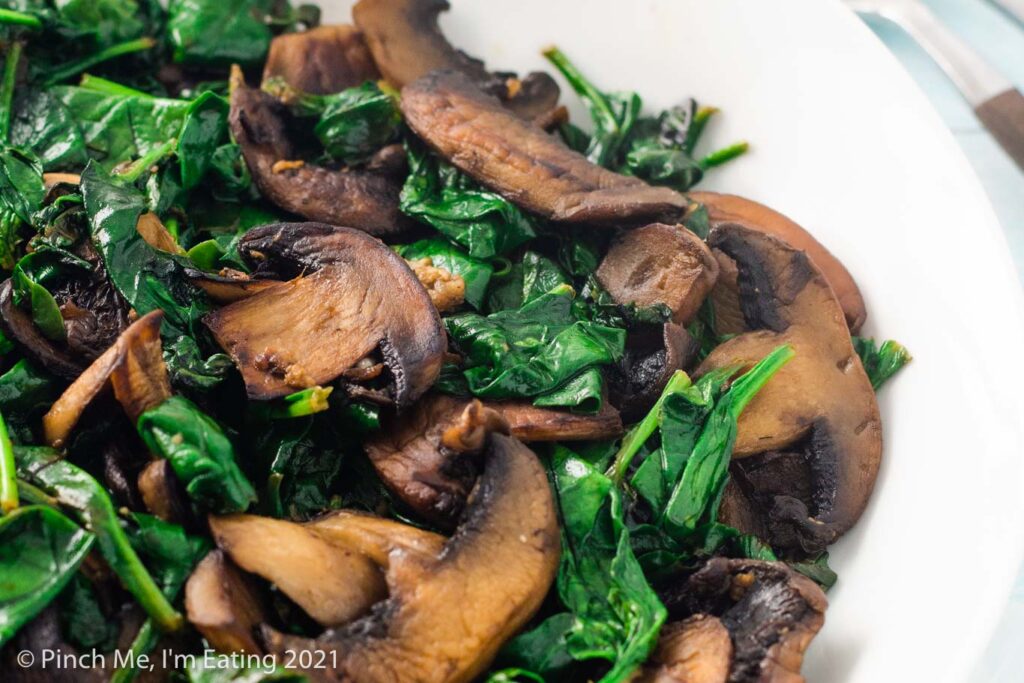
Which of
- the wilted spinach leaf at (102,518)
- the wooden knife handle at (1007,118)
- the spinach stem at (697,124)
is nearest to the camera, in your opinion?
the wilted spinach leaf at (102,518)

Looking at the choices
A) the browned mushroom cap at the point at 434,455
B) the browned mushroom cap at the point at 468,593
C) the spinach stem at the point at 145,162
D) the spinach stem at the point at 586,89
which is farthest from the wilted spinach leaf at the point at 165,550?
the spinach stem at the point at 586,89

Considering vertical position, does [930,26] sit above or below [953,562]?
above

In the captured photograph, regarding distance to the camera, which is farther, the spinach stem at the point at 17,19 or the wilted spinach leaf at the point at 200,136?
the spinach stem at the point at 17,19

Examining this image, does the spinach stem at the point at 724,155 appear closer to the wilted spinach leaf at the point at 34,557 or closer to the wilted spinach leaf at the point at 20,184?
the wilted spinach leaf at the point at 20,184

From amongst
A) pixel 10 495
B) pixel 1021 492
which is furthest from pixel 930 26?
pixel 10 495

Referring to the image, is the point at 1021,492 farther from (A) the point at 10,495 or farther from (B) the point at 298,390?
(A) the point at 10,495

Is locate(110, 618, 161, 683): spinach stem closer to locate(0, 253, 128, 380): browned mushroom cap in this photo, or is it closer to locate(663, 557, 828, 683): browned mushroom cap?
locate(0, 253, 128, 380): browned mushroom cap

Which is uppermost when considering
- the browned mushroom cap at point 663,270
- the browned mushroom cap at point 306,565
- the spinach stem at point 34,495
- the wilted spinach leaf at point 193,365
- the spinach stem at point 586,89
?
the spinach stem at point 586,89

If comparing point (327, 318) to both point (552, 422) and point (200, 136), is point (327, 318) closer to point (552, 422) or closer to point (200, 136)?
point (552, 422)
